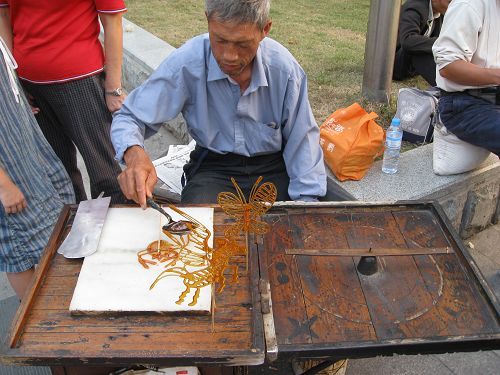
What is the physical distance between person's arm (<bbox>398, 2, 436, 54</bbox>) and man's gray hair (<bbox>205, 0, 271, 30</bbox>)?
268cm

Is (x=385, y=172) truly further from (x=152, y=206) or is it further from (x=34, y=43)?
(x=34, y=43)

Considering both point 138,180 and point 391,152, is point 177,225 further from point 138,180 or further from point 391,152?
point 391,152

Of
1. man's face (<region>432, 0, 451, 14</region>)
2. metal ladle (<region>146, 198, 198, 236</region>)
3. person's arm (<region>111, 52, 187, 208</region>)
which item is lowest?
man's face (<region>432, 0, 451, 14</region>)

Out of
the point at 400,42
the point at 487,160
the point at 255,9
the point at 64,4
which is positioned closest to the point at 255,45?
the point at 255,9

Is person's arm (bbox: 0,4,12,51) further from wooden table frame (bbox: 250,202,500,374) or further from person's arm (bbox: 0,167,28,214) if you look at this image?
wooden table frame (bbox: 250,202,500,374)

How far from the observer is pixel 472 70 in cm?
247

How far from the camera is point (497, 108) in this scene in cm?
257

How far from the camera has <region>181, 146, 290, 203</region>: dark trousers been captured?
207cm

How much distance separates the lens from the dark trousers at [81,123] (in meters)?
2.27

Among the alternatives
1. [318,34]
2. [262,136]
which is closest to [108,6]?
[262,136]

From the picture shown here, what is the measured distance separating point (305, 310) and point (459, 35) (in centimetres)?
182

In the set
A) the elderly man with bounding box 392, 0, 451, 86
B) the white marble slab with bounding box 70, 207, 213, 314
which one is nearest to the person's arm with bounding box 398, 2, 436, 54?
the elderly man with bounding box 392, 0, 451, 86

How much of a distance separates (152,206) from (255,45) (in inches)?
25.4

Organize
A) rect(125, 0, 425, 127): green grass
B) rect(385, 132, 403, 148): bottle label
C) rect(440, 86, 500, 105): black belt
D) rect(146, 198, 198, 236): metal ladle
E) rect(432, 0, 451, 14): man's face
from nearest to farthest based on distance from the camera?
rect(146, 198, 198, 236): metal ladle < rect(440, 86, 500, 105): black belt < rect(385, 132, 403, 148): bottle label < rect(432, 0, 451, 14): man's face < rect(125, 0, 425, 127): green grass
